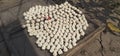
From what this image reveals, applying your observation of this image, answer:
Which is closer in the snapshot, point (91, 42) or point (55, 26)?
point (55, 26)

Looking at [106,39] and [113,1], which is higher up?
[113,1]

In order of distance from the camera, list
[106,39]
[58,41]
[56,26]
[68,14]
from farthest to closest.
→ [106,39], [68,14], [56,26], [58,41]

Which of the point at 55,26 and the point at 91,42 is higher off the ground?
the point at 55,26

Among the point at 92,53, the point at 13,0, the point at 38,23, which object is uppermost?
the point at 13,0

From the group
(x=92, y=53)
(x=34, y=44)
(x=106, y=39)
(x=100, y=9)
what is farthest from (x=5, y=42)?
(x=100, y=9)

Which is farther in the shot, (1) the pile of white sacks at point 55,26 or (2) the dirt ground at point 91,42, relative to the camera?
(2) the dirt ground at point 91,42

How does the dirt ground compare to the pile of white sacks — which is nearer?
the pile of white sacks

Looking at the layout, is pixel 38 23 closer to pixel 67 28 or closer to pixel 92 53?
pixel 67 28

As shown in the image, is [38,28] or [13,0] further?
[13,0]
